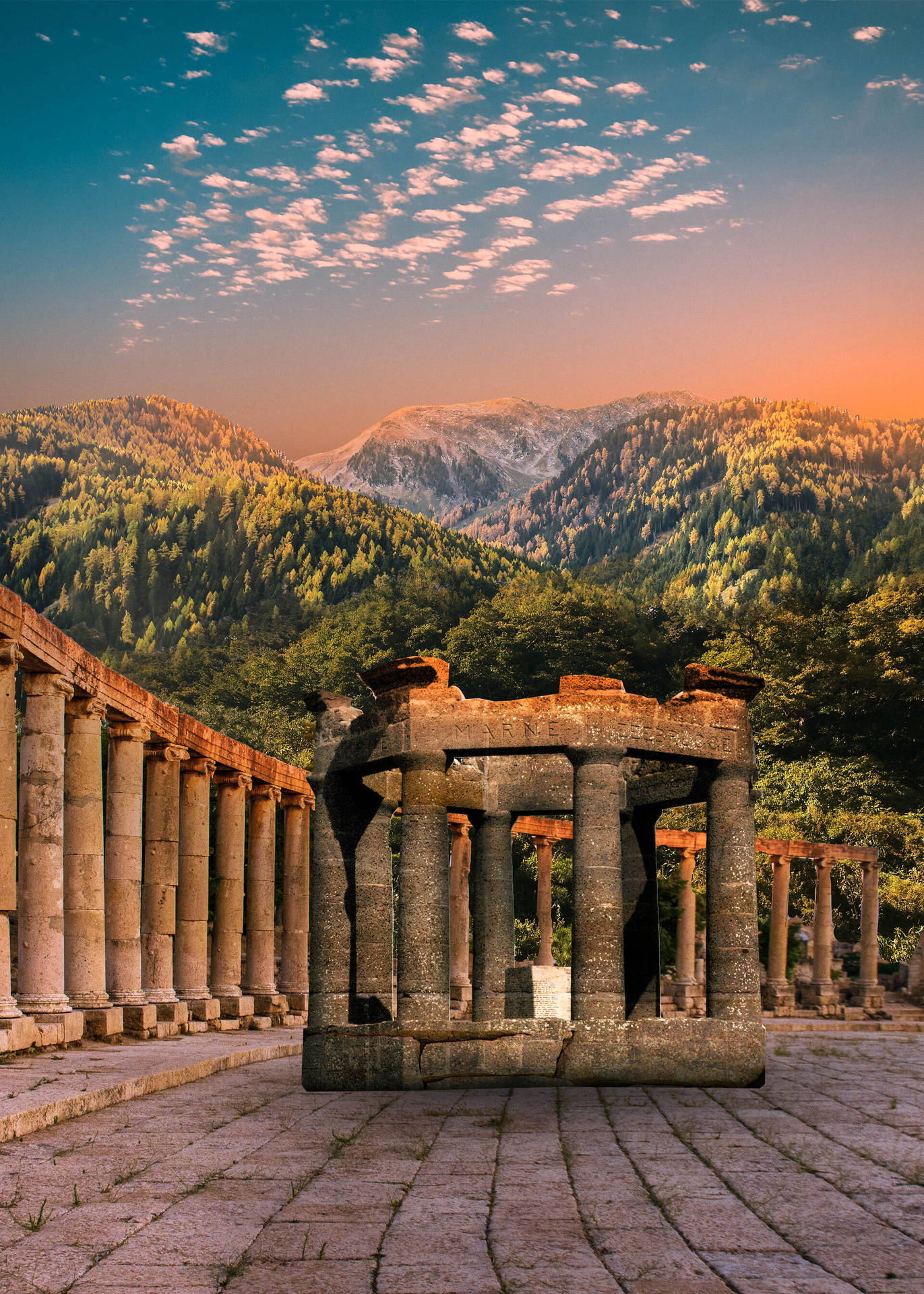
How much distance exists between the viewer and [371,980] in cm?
2069

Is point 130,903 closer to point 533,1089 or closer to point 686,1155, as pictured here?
point 533,1089

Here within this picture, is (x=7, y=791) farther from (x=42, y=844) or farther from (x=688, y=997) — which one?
(x=688, y=997)

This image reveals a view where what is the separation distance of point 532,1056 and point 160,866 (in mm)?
13904

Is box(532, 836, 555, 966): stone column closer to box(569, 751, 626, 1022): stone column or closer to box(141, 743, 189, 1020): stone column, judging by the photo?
box(141, 743, 189, 1020): stone column

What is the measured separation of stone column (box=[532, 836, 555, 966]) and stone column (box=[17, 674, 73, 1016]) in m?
26.4

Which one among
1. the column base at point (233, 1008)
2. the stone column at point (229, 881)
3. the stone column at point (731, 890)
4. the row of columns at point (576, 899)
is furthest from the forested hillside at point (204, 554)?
the stone column at point (731, 890)

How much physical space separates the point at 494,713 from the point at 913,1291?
11.9 meters

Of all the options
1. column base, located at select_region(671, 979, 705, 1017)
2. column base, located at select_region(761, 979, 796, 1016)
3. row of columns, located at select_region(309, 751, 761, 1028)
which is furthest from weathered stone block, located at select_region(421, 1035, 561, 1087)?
column base, located at select_region(761, 979, 796, 1016)

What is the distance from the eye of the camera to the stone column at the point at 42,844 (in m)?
22.0

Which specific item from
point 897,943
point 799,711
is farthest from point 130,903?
point 799,711

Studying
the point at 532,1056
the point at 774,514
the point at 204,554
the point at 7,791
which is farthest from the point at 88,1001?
the point at 774,514

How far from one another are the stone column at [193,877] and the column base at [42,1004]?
9229 millimetres

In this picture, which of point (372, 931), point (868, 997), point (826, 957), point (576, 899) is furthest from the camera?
point (826, 957)

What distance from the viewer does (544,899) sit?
47.3 meters
